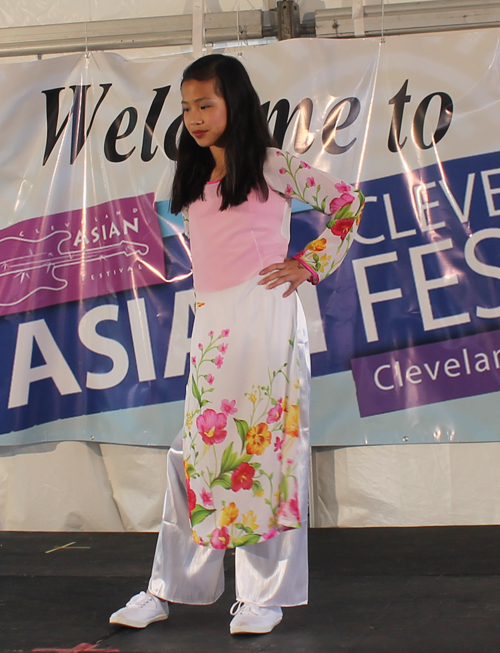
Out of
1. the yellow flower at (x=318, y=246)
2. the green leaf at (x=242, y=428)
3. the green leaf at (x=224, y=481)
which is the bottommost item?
the green leaf at (x=224, y=481)

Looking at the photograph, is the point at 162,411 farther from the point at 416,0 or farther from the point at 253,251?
the point at 416,0

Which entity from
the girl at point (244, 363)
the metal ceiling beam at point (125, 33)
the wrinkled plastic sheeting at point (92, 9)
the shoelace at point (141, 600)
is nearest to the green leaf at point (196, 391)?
the girl at point (244, 363)

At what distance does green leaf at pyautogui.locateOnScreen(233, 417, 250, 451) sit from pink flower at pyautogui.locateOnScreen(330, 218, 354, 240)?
428 millimetres

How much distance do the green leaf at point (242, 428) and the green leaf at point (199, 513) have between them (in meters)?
0.14

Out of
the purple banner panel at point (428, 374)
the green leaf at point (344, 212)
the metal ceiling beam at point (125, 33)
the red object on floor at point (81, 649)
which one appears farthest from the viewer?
the metal ceiling beam at point (125, 33)

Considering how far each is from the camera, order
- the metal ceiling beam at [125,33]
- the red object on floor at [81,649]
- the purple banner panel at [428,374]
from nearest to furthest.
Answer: the red object on floor at [81,649] → the purple banner panel at [428,374] → the metal ceiling beam at [125,33]

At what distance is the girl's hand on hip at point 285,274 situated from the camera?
1519 millimetres

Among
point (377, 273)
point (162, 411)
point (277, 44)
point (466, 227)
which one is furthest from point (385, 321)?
point (277, 44)

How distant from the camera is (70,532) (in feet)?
9.10

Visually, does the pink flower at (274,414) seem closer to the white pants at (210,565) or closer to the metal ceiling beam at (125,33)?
the white pants at (210,565)

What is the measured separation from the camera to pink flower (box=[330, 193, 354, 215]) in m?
1.56

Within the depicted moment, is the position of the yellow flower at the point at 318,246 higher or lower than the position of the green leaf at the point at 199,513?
higher

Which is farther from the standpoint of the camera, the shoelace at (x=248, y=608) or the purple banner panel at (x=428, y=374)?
the purple banner panel at (x=428, y=374)

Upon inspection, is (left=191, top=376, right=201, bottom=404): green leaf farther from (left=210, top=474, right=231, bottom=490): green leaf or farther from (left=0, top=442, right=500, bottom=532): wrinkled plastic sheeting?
(left=0, top=442, right=500, bottom=532): wrinkled plastic sheeting
